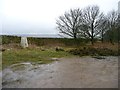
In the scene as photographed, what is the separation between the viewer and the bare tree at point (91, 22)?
99.9 ft

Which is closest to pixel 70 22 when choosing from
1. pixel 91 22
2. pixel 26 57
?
pixel 91 22

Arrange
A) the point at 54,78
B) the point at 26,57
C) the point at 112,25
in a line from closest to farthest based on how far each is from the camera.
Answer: the point at 54,78, the point at 26,57, the point at 112,25

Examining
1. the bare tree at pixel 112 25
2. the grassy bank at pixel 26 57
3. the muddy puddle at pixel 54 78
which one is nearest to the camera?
the muddy puddle at pixel 54 78

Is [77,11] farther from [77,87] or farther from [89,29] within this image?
[77,87]

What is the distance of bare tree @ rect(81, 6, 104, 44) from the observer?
99.9 feet

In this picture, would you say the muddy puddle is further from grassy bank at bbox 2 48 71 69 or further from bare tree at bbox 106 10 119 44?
bare tree at bbox 106 10 119 44

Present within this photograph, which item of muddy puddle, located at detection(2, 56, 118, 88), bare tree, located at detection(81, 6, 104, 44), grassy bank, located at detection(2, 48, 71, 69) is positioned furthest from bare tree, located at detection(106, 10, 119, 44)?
muddy puddle, located at detection(2, 56, 118, 88)

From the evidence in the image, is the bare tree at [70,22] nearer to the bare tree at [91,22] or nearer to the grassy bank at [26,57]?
the bare tree at [91,22]

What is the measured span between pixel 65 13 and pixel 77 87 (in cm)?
2832

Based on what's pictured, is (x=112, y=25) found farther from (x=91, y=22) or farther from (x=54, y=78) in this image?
(x=54, y=78)

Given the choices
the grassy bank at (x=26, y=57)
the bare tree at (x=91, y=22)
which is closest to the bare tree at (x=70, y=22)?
the bare tree at (x=91, y=22)


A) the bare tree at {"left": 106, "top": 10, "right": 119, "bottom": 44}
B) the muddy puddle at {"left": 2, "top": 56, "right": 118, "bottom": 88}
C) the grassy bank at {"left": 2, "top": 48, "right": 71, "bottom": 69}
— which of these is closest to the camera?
the muddy puddle at {"left": 2, "top": 56, "right": 118, "bottom": 88}

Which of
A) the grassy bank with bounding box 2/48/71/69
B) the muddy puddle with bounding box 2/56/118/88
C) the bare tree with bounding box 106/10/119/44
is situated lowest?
the muddy puddle with bounding box 2/56/118/88

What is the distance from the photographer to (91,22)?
31281mm
